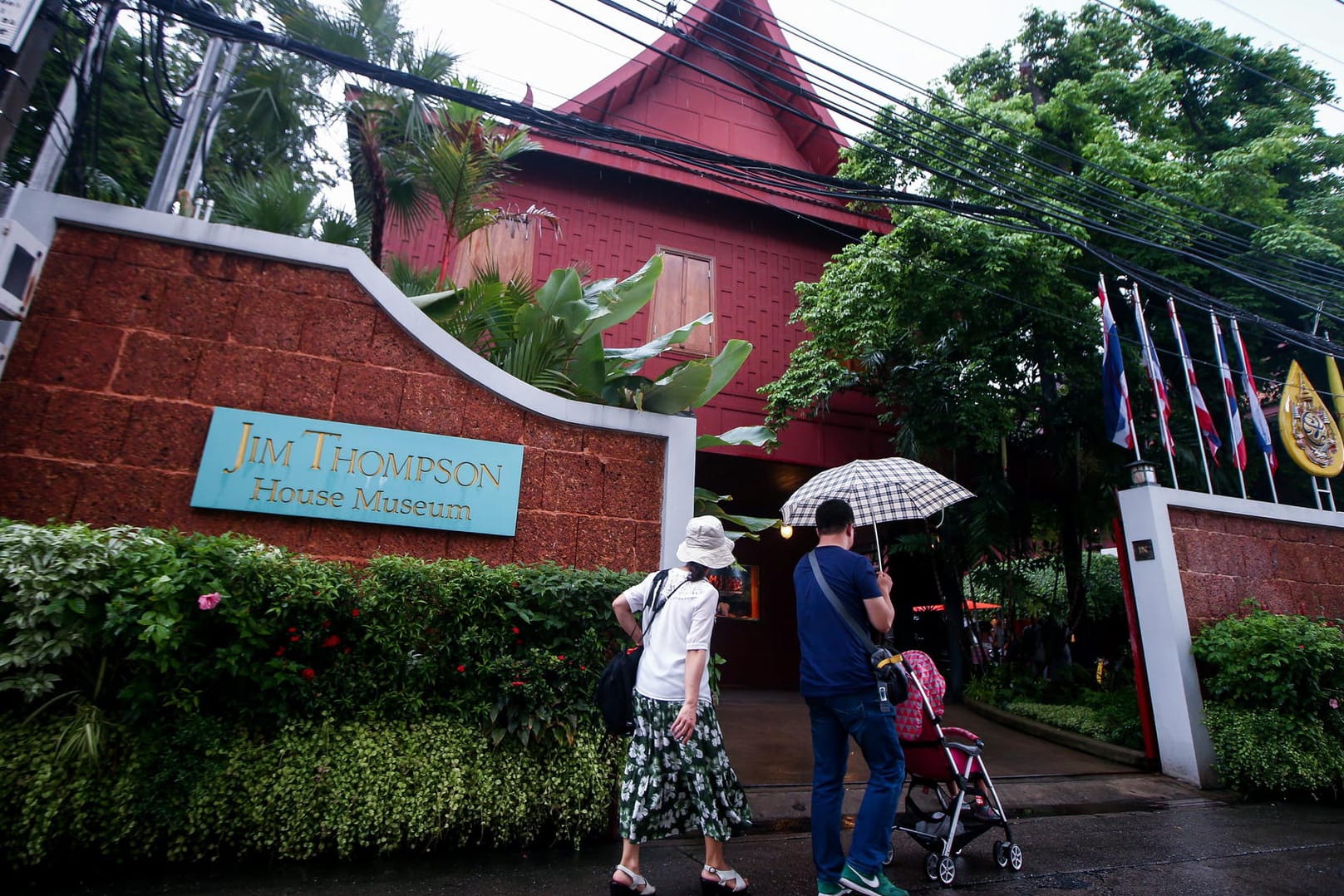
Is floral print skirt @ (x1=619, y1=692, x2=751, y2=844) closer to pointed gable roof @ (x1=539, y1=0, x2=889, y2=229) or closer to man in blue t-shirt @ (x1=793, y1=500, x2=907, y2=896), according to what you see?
man in blue t-shirt @ (x1=793, y1=500, x2=907, y2=896)

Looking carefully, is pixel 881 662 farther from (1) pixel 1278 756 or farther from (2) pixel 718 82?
(2) pixel 718 82

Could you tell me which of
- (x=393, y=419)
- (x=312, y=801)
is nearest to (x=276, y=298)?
(x=393, y=419)

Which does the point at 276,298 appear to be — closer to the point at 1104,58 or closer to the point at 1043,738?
Answer: the point at 1043,738

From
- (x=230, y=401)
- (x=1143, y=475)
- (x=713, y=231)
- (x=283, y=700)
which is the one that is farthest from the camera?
(x=713, y=231)

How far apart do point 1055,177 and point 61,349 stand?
10.2 m

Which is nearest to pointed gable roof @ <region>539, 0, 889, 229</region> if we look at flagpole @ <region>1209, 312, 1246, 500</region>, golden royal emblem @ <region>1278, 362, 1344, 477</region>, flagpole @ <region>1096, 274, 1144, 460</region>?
flagpole @ <region>1096, 274, 1144, 460</region>

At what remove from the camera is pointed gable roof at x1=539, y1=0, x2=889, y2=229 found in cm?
1065

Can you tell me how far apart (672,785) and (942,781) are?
172 cm

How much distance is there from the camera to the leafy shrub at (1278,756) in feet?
19.9

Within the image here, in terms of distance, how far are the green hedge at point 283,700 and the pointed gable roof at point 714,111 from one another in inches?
301

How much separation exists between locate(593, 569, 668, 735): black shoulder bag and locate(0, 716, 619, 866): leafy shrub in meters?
0.89

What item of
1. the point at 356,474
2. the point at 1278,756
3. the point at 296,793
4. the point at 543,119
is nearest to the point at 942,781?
the point at 296,793

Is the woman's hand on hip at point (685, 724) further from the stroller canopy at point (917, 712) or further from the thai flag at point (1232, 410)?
the thai flag at point (1232, 410)

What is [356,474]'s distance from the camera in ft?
15.1
